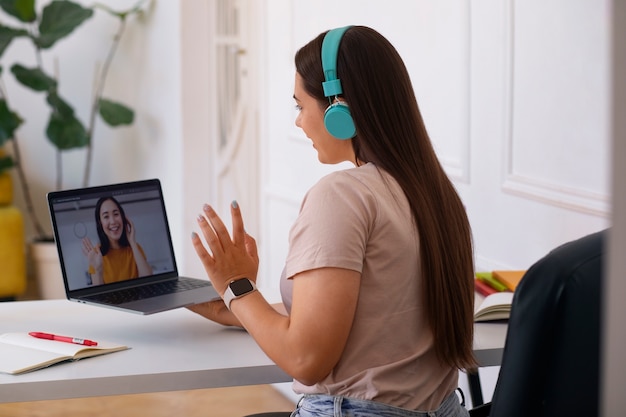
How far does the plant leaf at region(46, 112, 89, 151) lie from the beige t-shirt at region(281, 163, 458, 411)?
3584mm

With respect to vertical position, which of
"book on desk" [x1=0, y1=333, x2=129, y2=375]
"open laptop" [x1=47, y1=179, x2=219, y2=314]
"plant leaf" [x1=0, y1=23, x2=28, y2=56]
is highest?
"plant leaf" [x1=0, y1=23, x2=28, y2=56]

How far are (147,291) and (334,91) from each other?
2.19 ft

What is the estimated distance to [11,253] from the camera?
15.2ft

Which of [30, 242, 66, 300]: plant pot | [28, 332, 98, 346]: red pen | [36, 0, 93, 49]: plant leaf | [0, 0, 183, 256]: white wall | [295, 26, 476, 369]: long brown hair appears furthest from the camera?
[30, 242, 66, 300]: plant pot

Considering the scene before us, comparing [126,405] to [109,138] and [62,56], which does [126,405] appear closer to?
[109,138]

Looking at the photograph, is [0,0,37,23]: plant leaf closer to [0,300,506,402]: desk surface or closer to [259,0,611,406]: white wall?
[259,0,611,406]: white wall

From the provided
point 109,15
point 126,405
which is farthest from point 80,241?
point 109,15

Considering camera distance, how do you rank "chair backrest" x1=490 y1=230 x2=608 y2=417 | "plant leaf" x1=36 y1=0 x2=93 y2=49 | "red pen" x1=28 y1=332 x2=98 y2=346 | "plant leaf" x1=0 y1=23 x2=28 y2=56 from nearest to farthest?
"chair backrest" x1=490 y1=230 x2=608 y2=417 < "red pen" x1=28 y1=332 x2=98 y2=346 < "plant leaf" x1=0 y1=23 x2=28 y2=56 < "plant leaf" x1=36 y1=0 x2=93 y2=49

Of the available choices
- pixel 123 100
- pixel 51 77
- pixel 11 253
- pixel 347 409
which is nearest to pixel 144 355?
pixel 347 409

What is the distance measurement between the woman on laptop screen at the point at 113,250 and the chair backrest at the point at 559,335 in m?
0.98

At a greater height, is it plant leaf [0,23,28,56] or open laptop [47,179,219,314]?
plant leaf [0,23,28,56]

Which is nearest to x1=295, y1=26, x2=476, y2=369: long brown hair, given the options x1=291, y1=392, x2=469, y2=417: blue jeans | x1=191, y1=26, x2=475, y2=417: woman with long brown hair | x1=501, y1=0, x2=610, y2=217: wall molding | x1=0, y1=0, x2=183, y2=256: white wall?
x1=191, y1=26, x2=475, y2=417: woman with long brown hair

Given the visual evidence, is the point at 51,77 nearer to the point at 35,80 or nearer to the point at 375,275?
the point at 35,80

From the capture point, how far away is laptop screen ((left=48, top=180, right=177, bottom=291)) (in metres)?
1.84
